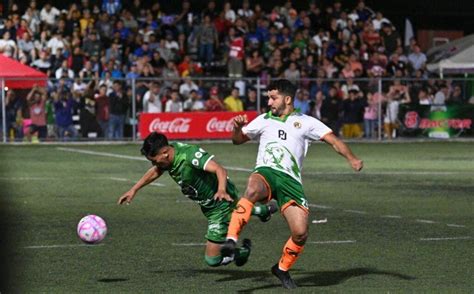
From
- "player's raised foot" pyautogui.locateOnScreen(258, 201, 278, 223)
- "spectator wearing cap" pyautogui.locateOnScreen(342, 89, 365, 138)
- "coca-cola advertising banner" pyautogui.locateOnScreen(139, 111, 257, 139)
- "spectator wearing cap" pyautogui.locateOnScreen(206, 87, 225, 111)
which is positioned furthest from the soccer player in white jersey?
"spectator wearing cap" pyautogui.locateOnScreen(342, 89, 365, 138)

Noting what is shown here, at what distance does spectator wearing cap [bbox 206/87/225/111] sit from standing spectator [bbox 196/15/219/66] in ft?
10.9

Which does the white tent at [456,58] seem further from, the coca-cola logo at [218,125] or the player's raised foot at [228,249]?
the player's raised foot at [228,249]

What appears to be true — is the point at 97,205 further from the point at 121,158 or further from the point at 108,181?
the point at 121,158

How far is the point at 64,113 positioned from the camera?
34562mm

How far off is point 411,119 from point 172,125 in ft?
23.4

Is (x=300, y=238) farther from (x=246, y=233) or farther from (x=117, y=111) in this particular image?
(x=117, y=111)

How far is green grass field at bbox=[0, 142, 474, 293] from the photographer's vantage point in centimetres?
1164

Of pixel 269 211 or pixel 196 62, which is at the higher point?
pixel 196 62

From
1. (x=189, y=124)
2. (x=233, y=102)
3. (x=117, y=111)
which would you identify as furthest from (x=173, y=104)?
(x=233, y=102)

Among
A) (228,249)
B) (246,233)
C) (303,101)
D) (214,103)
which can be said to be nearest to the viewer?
(228,249)

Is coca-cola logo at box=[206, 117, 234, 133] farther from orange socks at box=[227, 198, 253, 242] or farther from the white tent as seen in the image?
orange socks at box=[227, 198, 253, 242]

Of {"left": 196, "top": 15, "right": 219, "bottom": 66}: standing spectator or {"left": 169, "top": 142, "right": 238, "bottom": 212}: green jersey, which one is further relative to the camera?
{"left": 196, "top": 15, "right": 219, "bottom": 66}: standing spectator

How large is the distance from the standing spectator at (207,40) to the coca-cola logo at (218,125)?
4.26 m

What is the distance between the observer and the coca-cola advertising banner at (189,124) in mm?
35188
